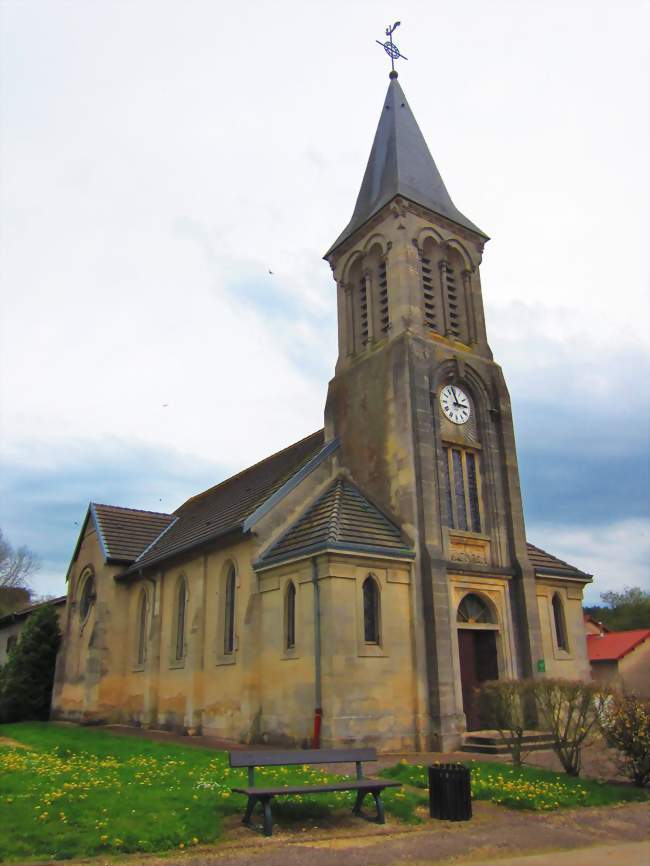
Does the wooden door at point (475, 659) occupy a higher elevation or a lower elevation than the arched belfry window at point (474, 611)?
lower

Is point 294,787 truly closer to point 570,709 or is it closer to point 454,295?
point 570,709

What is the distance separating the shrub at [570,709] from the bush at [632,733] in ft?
1.18

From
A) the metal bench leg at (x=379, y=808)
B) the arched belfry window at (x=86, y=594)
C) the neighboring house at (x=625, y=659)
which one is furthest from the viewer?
the neighboring house at (x=625, y=659)

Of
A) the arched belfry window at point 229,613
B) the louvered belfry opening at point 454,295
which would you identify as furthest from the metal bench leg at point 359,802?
the louvered belfry opening at point 454,295

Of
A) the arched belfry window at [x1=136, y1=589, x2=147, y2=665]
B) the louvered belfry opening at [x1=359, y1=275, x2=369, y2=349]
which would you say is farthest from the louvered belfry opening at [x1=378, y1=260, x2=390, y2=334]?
the arched belfry window at [x1=136, y1=589, x2=147, y2=665]

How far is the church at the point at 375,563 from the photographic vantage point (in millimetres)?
17938

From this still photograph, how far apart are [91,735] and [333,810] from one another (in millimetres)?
14252

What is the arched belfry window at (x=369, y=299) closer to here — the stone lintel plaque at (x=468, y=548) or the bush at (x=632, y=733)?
the stone lintel plaque at (x=468, y=548)

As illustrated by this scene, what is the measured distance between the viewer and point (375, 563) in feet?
60.6

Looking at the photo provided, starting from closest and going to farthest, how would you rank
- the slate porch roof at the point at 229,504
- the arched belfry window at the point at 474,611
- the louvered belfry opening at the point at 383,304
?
the arched belfry window at the point at 474,611, the slate porch roof at the point at 229,504, the louvered belfry opening at the point at 383,304

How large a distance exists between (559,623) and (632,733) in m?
11.1

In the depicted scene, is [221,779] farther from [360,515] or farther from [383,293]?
[383,293]

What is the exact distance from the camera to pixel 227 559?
22.3 meters

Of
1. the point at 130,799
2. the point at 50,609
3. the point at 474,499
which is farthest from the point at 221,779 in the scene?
the point at 50,609
